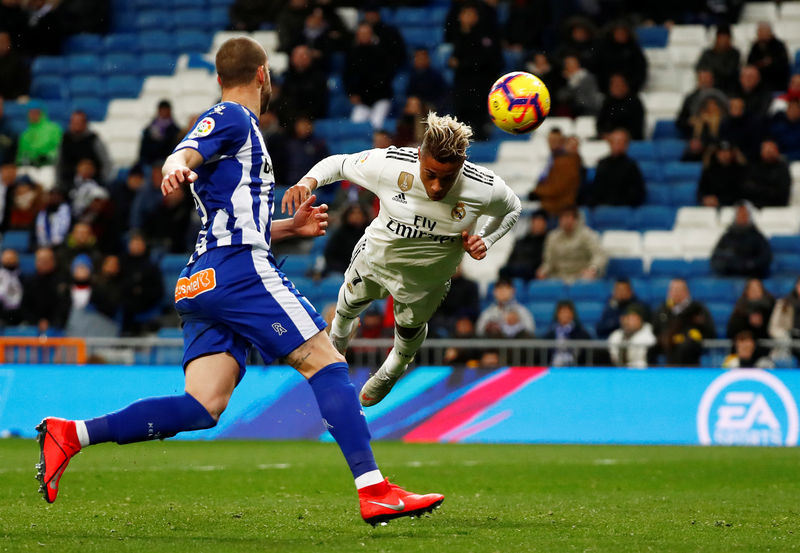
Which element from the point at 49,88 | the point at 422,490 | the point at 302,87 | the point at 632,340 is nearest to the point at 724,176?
the point at 632,340

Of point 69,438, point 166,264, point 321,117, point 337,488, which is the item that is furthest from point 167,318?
point 69,438

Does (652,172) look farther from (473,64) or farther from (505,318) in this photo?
(505,318)

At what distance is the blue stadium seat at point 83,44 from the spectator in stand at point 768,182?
11.5m

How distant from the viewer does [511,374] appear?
15.0 meters

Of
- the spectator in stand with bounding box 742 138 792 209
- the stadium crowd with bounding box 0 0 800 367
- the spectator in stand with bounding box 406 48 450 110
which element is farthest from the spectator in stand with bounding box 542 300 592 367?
the spectator in stand with bounding box 406 48 450 110

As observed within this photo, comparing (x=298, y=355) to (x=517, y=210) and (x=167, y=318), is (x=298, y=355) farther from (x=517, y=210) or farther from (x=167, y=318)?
(x=167, y=318)

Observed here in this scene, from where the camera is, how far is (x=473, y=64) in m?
19.0

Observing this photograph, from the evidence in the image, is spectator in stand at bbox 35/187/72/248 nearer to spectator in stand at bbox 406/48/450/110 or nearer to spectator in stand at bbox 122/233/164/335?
spectator in stand at bbox 122/233/164/335

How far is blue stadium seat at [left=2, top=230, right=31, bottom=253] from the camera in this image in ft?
66.2

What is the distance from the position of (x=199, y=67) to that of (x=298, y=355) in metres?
16.6

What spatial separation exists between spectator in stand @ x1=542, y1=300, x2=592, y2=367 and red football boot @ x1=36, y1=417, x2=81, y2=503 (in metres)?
Answer: 9.63

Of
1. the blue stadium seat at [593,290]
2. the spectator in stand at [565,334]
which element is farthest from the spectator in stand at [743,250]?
the spectator in stand at [565,334]

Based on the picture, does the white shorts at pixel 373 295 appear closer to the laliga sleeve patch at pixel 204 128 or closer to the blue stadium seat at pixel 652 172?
the laliga sleeve patch at pixel 204 128

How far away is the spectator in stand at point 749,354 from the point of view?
14.9 metres
